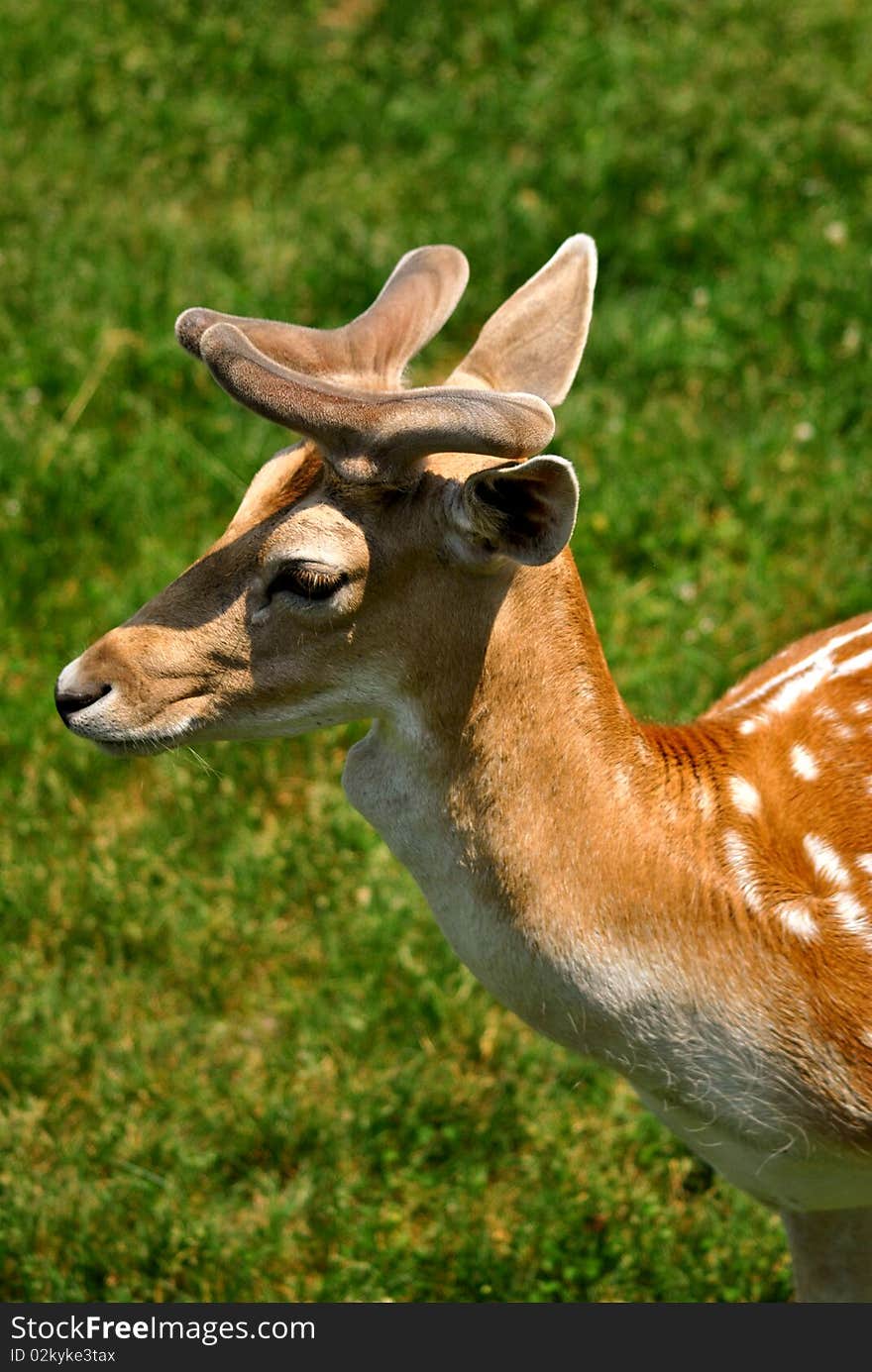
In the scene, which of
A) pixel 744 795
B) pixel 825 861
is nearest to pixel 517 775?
pixel 744 795

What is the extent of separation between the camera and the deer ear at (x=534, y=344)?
3729 millimetres

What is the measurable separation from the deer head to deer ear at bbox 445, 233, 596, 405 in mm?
281

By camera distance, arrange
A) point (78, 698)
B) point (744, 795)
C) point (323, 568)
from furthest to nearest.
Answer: point (744, 795) → point (78, 698) → point (323, 568)

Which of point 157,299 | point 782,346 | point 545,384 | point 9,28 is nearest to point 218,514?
point 157,299

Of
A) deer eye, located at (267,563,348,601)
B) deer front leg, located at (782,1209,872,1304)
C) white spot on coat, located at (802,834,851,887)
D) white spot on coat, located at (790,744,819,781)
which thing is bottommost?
deer front leg, located at (782,1209,872,1304)

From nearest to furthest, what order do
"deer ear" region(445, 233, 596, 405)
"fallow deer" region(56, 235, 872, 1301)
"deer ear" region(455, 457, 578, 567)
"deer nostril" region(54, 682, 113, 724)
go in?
1. "deer ear" region(455, 457, 578, 567)
2. "fallow deer" region(56, 235, 872, 1301)
3. "deer nostril" region(54, 682, 113, 724)
4. "deer ear" region(445, 233, 596, 405)

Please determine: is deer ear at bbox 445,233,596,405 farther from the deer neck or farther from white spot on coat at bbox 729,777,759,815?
white spot on coat at bbox 729,777,759,815

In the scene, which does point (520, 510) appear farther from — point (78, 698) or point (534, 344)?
point (78, 698)

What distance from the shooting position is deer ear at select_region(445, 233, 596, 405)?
3.73 meters

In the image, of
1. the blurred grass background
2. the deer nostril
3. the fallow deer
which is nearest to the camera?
the fallow deer

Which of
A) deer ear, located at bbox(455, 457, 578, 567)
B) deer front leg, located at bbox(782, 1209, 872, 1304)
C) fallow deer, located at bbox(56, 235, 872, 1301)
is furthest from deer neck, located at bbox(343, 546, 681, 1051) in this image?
deer front leg, located at bbox(782, 1209, 872, 1304)

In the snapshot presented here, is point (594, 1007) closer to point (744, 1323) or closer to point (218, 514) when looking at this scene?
point (744, 1323)

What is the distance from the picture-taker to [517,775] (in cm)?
333

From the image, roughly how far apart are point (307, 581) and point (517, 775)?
543 millimetres
